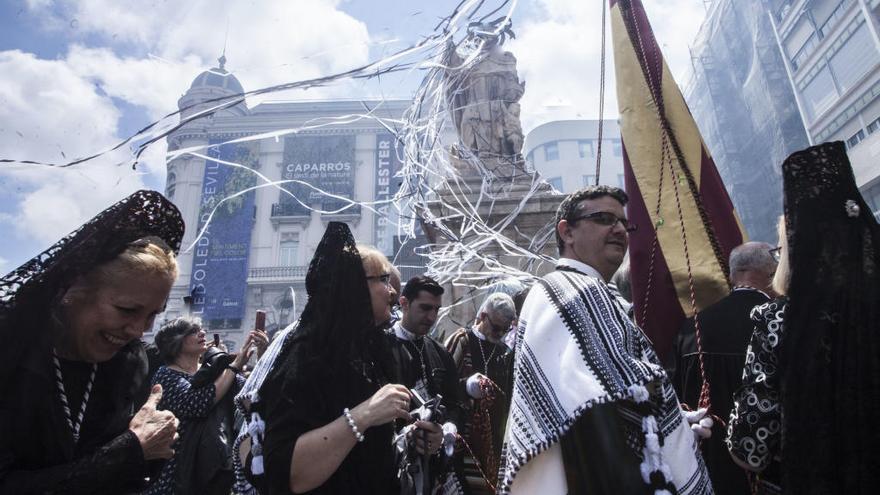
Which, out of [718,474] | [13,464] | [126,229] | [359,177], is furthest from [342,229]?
[359,177]

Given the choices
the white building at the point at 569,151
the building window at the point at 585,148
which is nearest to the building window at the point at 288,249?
the white building at the point at 569,151

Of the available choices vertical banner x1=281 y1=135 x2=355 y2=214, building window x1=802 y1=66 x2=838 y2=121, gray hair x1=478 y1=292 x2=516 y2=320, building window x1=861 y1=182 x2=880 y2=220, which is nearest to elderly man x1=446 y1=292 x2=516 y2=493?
gray hair x1=478 y1=292 x2=516 y2=320

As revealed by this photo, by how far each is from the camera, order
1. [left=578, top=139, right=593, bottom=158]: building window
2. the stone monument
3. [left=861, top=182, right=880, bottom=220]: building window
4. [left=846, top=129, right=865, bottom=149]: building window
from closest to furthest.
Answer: the stone monument
[left=861, top=182, right=880, bottom=220]: building window
[left=846, top=129, right=865, bottom=149]: building window
[left=578, top=139, right=593, bottom=158]: building window

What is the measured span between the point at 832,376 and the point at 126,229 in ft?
7.42

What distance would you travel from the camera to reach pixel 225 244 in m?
36.2

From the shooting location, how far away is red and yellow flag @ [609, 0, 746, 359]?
305cm

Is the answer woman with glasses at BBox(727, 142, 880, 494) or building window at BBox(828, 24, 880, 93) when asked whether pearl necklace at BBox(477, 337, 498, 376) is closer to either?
woman with glasses at BBox(727, 142, 880, 494)

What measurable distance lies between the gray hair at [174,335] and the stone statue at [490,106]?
14.8 feet

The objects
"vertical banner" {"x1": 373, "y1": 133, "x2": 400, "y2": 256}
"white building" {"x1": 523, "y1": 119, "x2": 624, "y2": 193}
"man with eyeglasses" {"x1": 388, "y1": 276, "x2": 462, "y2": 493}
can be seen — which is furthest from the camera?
"white building" {"x1": 523, "y1": 119, "x2": 624, "y2": 193}

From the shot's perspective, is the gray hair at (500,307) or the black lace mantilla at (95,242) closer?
the black lace mantilla at (95,242)

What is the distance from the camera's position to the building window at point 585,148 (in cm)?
5069

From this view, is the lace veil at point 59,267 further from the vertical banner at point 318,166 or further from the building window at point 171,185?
the building window at point 171,185

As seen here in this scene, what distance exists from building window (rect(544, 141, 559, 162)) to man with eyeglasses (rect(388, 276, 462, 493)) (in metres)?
50.3

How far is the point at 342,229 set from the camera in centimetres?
202
